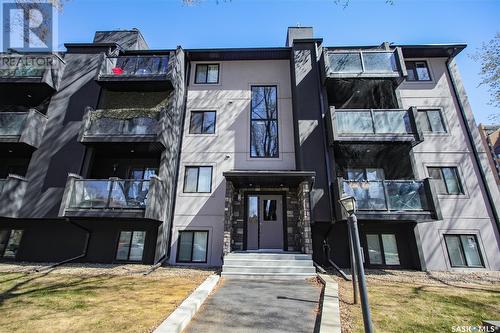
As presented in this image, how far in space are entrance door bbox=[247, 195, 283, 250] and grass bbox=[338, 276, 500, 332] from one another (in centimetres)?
425

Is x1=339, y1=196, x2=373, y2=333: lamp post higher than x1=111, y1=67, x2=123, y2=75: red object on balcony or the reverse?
the reverse

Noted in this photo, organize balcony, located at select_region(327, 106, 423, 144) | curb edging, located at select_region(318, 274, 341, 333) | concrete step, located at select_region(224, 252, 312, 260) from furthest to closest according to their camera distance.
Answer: balcony, located at select_region(327, 106, 423, 144), concrete step, located at select_region(224, 252, 312, 260), curb edging, located at select_region(318, 274, 341, 333)

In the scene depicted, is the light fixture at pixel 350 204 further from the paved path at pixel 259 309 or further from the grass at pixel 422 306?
the paved path at pixel 259 309

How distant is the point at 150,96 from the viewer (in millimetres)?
13859

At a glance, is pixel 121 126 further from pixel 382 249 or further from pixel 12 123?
pixel 382 249

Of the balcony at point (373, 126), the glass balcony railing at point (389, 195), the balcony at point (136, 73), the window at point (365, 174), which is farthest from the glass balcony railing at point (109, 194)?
the window at point (365, 174)

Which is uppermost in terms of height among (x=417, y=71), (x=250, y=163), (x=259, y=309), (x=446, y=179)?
(x=417, y=71)

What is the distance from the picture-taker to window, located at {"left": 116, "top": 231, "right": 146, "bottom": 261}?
1168cm

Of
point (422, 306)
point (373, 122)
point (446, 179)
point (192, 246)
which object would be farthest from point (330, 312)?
point (446, 179)

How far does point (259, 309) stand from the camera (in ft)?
18.5

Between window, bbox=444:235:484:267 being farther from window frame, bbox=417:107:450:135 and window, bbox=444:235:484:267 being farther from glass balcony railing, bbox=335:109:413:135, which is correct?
glass balcony railing, bbox=335:109:413:135

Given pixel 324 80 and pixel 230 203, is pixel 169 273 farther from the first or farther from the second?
pixel 324 80

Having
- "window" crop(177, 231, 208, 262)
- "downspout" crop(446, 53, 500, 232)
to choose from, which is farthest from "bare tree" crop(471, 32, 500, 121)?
"window" crop(177, 231, 208, 262)

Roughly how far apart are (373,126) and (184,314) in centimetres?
1122
